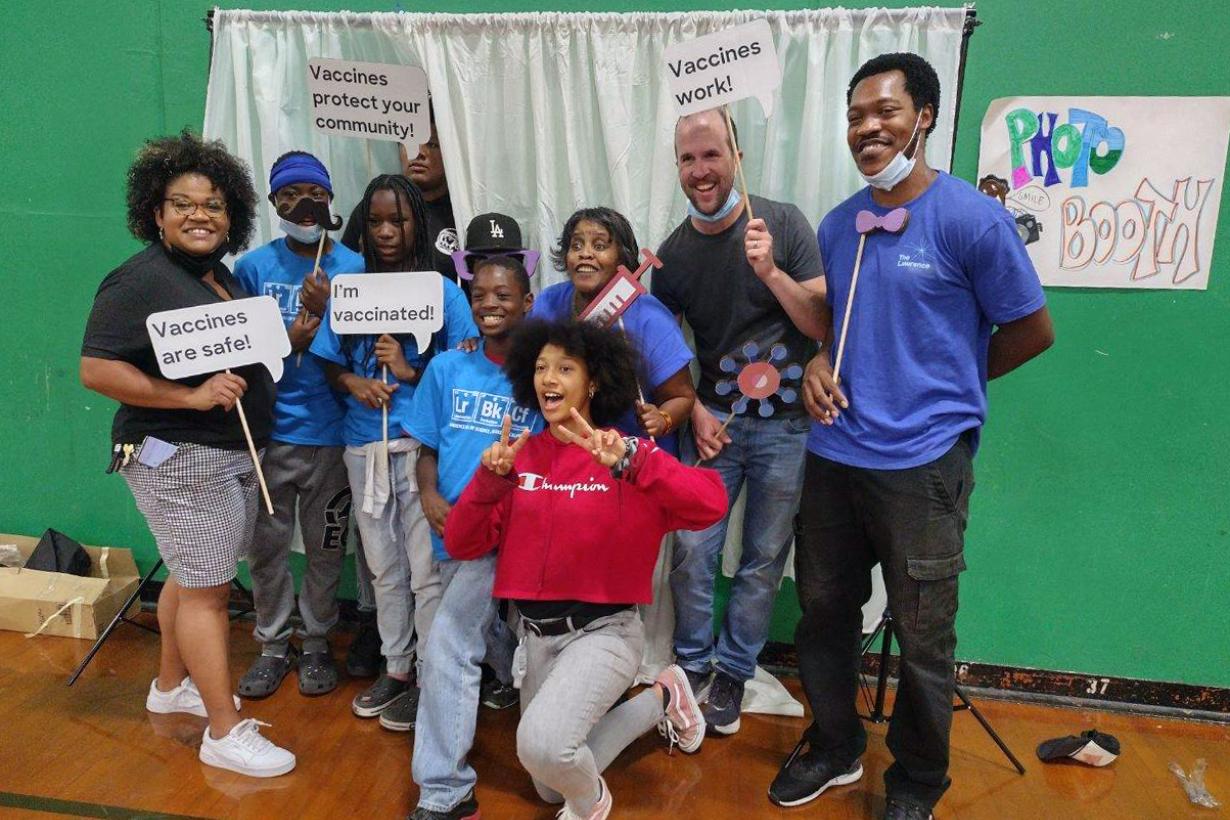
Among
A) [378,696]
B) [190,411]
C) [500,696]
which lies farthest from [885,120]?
[378,696]

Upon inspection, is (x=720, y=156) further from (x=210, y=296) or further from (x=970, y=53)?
(x=210, y=296)

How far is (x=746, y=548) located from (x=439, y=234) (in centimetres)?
144

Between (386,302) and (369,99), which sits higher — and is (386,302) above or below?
below

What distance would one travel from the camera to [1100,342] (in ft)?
8.20

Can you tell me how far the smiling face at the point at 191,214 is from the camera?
200 cm

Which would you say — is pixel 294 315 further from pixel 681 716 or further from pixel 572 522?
pixel 681 716

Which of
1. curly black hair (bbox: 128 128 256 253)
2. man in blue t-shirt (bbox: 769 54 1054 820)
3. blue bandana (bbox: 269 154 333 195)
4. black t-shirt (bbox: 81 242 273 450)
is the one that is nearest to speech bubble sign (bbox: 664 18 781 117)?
man in blue t-shirt (bbox: 769 54 1054 820)

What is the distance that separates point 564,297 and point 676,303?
35 centimetres

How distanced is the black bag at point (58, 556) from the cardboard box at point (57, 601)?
0.07 metres

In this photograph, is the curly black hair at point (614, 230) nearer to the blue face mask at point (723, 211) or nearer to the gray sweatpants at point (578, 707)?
the blue face mask at point (723, 211)

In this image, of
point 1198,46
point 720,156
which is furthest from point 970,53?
point 720,156

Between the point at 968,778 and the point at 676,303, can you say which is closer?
the point at 968,778

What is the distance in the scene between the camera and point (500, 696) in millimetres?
2559

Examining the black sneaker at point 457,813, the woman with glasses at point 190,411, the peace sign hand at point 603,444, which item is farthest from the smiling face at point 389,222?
the black sneaker at point 457,813
